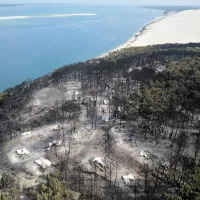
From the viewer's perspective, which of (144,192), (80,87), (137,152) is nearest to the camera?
(144,192)

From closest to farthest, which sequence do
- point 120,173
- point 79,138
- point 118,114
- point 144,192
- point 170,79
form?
point 144,192, point 120,173, point 79,138, point 118,114, point 170,79

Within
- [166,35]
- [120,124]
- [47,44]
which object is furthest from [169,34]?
[120,124]

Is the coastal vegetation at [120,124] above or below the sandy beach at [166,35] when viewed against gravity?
below

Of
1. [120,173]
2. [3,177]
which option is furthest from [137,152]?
[3,177]

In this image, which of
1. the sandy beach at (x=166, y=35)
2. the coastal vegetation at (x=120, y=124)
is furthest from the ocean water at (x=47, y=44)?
the coastal vegetation at (x=120, y=124)

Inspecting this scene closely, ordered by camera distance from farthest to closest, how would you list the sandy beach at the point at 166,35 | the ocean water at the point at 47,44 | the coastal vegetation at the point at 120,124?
the sandy beach at the point at 166,35 → the ocean water at the point at 47,44 → the coastal vegetation at the point at 120,124

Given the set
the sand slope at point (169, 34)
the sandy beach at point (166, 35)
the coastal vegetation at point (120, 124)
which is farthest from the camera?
the sand slope at point (169, 34)

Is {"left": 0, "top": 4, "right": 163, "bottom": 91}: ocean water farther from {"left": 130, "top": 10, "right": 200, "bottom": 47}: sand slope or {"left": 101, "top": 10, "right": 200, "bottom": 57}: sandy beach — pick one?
{"left": 130, "top": 10, "right": 200, "bottom": 47}: sand slope

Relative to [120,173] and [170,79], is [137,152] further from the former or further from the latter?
[170,79]

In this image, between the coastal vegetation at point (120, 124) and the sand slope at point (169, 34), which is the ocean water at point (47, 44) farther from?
the coastal vegetation at point (120, 124)

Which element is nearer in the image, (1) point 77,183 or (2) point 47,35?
(1) point 77,183
